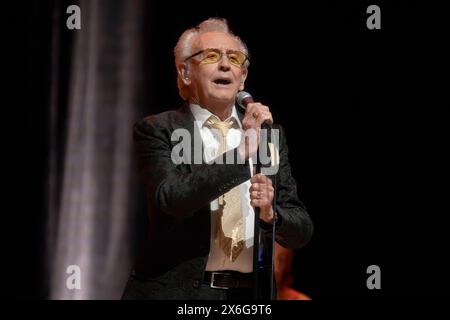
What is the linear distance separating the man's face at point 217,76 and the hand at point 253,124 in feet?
0.96

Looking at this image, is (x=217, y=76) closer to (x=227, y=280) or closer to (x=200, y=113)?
(x=200, y=113)

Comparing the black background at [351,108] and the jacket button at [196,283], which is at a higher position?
the black background at [351,108]

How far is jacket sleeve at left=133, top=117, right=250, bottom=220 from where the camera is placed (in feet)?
6.47

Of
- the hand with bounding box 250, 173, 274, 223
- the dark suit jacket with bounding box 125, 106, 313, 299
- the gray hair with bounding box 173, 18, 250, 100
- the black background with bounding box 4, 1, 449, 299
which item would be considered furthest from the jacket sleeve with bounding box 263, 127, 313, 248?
the black background with bounding box 4, 1, 449, 299

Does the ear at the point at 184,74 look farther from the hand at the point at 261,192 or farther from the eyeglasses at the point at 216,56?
the hand at the point at 261,192

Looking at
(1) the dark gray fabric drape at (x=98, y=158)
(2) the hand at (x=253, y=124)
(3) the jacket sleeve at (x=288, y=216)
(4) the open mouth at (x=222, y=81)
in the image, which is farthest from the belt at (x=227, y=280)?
(1) the dark gray fabric drape at (x=98, y=158)

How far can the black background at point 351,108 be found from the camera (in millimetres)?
3371

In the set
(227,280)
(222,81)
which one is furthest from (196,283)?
(222,81)

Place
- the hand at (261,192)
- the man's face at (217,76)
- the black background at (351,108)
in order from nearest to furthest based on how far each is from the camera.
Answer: the hand at (261,192)
the man's face at (217,76)
the black background at (351,108)

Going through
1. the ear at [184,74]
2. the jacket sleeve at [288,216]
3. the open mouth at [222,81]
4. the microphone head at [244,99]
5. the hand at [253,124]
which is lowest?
the jacket sleeve at [288,216]

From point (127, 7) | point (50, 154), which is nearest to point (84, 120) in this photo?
point (50, 154)

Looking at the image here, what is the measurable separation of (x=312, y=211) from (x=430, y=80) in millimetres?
882

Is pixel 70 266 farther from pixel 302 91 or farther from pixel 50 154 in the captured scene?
pixel 302 91

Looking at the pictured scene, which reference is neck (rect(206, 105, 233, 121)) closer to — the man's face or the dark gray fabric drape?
the man's face
